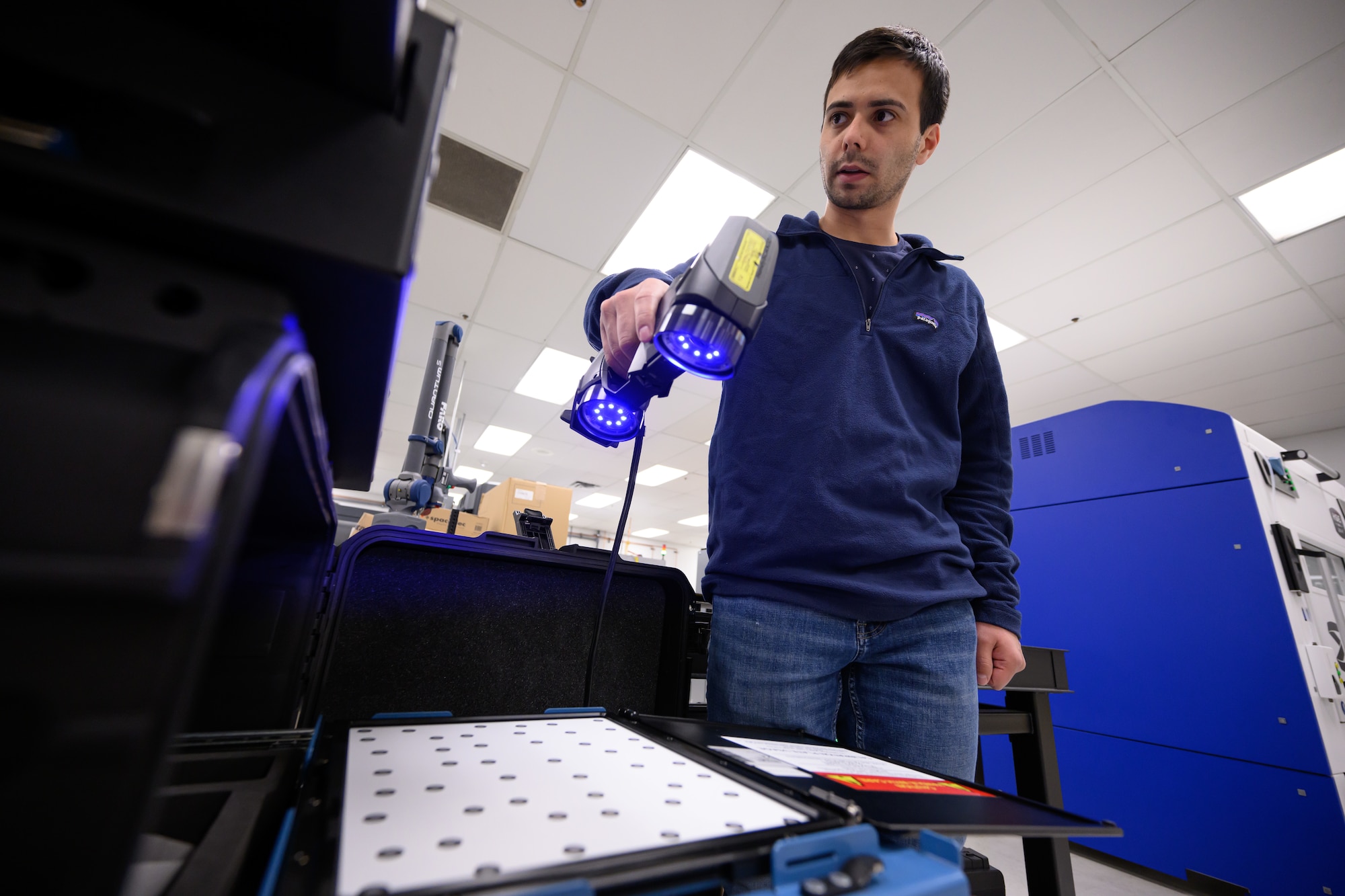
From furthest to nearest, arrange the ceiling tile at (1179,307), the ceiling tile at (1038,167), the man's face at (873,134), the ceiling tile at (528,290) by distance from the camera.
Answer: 1. the ceiling tile at (528,290)
2. the ceiling tile at (1179,307)
3. the ceiling tile at (1038,167)
4. the man's face at (873,134)

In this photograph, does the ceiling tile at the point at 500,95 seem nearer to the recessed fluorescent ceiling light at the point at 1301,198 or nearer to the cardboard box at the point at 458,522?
the cardboard box at the point at 458,522

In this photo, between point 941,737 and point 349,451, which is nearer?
point 349,451

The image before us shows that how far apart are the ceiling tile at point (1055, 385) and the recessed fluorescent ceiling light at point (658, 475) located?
10.0 ft

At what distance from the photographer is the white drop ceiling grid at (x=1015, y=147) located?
156cm

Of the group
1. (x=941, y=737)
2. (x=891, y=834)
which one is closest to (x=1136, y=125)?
(x=941, y=737)

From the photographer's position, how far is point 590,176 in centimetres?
215

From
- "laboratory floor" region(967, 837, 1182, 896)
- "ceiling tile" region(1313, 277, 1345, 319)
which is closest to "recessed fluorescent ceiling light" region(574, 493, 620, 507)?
"laboratory floor" region(967, 837, 1182, 896)

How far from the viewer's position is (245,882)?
0.32 meters

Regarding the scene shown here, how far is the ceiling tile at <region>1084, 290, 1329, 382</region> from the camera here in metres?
2.70

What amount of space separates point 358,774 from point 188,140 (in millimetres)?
302

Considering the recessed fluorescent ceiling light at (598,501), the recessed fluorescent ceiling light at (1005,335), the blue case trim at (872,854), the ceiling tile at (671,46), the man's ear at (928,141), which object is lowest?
the blue case trim at (872,854)

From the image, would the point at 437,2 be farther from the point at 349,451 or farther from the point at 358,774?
the point at 358,774

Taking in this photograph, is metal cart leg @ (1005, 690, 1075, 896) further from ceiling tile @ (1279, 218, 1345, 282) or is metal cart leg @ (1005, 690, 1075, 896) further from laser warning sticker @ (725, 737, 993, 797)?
ceiling tile @ (1279, 218, 1345, 282)

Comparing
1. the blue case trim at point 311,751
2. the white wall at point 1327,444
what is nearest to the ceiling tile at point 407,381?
the blue case trim at point 311,751
